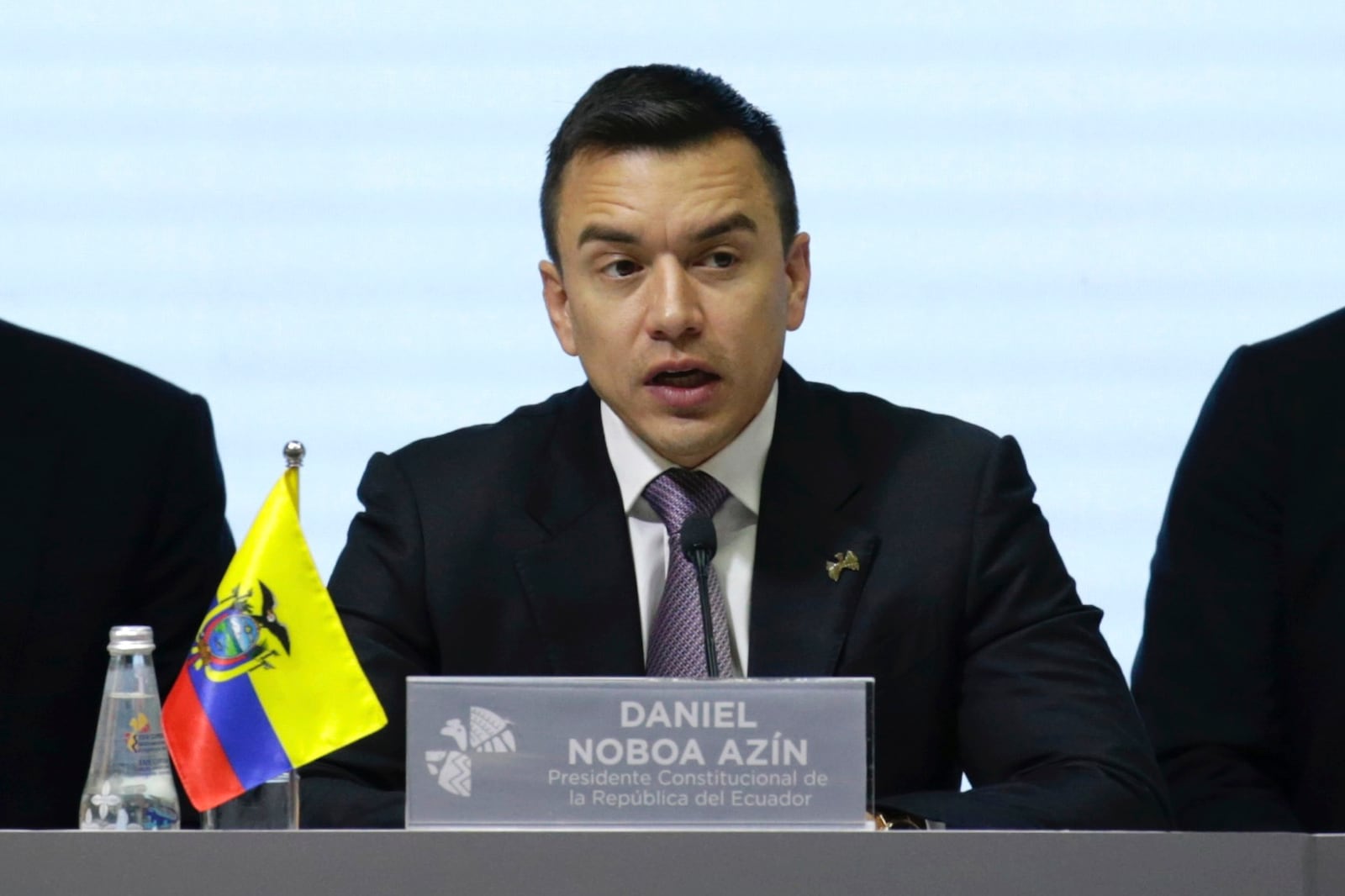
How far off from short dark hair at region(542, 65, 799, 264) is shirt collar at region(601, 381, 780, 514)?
25 centimetres

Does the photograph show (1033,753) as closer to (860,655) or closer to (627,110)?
(860,655)

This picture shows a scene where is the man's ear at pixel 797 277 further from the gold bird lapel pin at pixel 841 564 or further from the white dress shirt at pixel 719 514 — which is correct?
the gold bird lapel pin at pixel 841 564

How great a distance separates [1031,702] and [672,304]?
2.12 feet

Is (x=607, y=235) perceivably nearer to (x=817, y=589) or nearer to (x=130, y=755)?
(x=817, y=589)

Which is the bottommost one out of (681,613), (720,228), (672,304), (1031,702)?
(1031,702)

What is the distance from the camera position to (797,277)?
2602mm

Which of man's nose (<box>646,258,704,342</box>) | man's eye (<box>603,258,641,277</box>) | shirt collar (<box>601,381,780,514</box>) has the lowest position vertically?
shirt collar (<box>601,381,780,514</box>)

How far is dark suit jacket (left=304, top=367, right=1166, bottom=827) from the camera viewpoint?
236 cm

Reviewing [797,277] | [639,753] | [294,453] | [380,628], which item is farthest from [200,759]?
[797,277]

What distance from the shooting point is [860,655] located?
242 centimetres

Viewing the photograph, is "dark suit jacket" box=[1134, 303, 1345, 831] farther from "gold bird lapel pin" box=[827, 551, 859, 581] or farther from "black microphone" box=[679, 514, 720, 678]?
"black microphone" box=[679, 514, 720, 678]

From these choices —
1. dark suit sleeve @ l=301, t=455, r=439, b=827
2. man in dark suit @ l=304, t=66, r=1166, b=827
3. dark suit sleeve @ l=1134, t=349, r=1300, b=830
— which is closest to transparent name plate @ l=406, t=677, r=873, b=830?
dark suit sleeve @ l=301, t=455, r=439, b=827

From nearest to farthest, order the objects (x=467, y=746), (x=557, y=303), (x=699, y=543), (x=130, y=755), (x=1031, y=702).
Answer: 1. (x=467, y=746)
2. (x=130, y=755)
3. (x=699, y=543)
4. (x=1031, y=702)
5. (x=557, y=303)
